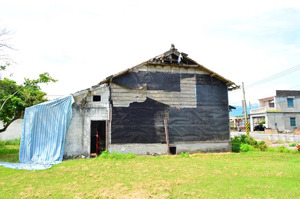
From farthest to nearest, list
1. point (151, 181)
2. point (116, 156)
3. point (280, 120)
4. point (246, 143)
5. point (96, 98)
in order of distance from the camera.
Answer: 1. point (280, 120)
2. point (246, 143)
3. point (96, 98)
4. point (116, 156)
5. point (151, 181)

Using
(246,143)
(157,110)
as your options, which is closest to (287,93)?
(246,143)

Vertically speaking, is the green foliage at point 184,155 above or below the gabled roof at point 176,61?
below

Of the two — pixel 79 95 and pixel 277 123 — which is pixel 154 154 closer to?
pixel 79 95

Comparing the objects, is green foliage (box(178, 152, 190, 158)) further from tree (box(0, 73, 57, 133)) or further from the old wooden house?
tree (box(0, 73, 57, 133))

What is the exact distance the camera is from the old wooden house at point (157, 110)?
40.9ft

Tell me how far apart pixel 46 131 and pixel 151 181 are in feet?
22.8

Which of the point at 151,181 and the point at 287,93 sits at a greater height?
the point at 287,93

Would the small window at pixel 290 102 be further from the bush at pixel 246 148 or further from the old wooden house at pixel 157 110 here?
the old wooden house at pixel 157 110

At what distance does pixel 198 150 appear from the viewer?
44.1ft

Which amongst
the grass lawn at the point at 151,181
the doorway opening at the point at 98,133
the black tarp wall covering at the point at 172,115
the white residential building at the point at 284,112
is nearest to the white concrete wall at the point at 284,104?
the white residential building at the point at 284,112

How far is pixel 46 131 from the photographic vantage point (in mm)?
11578

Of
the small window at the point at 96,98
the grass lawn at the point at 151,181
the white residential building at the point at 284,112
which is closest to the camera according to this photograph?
the grass lawn at the point at 151,181

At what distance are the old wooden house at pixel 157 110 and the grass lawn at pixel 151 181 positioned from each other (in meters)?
2.34

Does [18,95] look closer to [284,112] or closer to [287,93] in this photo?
[284,112]
